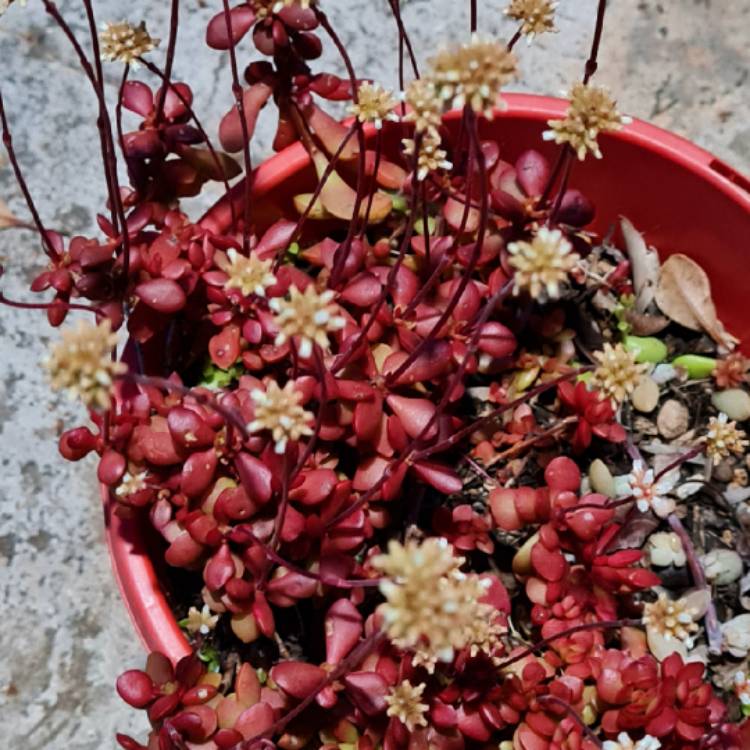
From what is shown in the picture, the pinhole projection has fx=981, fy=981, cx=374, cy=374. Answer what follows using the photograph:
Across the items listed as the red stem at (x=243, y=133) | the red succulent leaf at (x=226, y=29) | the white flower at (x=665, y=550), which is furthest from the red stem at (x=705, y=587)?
the red succulent leaf at (x=226, y=29)

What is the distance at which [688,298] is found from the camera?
4.12 feet

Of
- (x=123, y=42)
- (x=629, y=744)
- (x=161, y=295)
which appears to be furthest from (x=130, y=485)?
(x=629, y=744)

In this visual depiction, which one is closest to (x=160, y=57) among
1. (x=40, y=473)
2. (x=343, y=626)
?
(x=40, y=473)

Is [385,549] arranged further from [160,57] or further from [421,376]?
[160,57]

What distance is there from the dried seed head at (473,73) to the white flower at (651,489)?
481 mm

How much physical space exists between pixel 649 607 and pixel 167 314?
0.59 metres

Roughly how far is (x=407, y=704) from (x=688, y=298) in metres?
0.65

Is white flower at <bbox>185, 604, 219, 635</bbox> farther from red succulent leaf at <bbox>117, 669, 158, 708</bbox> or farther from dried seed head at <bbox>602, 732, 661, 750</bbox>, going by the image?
dried seed head at <bbox>602, 732, 661, 750</bbox>

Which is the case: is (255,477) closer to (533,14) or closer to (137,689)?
(137,689)

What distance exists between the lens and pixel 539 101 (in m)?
1.18

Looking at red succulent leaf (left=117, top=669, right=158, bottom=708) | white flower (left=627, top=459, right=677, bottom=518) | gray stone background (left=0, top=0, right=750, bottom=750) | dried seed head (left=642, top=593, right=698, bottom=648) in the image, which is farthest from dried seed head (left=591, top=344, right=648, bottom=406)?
gray stone background (left=0, top=0, right=750, bottom=750)

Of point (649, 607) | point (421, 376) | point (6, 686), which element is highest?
point (421, 376)

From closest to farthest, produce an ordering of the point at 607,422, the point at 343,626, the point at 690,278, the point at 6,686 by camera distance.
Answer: the point at 343,626 < the point at 607,422 < the point at 690,278 < the point at 6,686

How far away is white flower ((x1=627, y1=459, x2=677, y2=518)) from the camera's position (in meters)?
1.01
